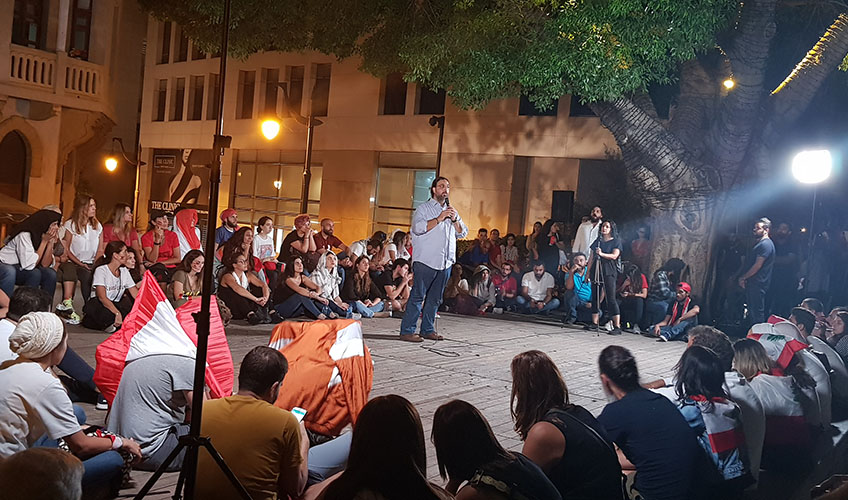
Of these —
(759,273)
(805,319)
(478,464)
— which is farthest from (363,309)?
(478,464)

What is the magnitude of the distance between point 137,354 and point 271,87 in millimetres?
25603

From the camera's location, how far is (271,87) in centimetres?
2917

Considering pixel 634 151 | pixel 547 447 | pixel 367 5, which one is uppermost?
pixel 367 5

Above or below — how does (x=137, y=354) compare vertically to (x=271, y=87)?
below

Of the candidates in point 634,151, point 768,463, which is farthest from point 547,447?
point 634,151

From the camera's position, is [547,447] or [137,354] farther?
[137,354]

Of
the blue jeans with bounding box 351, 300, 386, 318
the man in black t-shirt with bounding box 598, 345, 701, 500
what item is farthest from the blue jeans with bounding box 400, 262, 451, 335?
the man in black t-shirt with bounding box 598, 345, 701, 500

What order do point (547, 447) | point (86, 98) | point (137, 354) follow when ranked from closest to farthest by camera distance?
1. point (547, 447)
2. point (137, 354)
3. point (86, 98)

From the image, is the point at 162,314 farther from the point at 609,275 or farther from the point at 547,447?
the point at 609,275

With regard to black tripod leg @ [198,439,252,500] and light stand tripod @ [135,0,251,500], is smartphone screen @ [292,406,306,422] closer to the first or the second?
light stand tripod @ [135,0,251,500]

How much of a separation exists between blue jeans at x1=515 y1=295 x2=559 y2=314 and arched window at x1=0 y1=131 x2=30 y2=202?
16411 mm

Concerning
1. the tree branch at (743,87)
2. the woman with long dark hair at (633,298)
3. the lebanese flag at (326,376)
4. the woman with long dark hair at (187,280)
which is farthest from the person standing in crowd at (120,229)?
the tree branch at (743,87)

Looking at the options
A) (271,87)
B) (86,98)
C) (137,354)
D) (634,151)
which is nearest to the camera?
(137,354)

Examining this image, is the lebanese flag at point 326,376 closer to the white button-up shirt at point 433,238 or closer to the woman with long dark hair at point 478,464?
the woman with long dark hair at point 478,464
